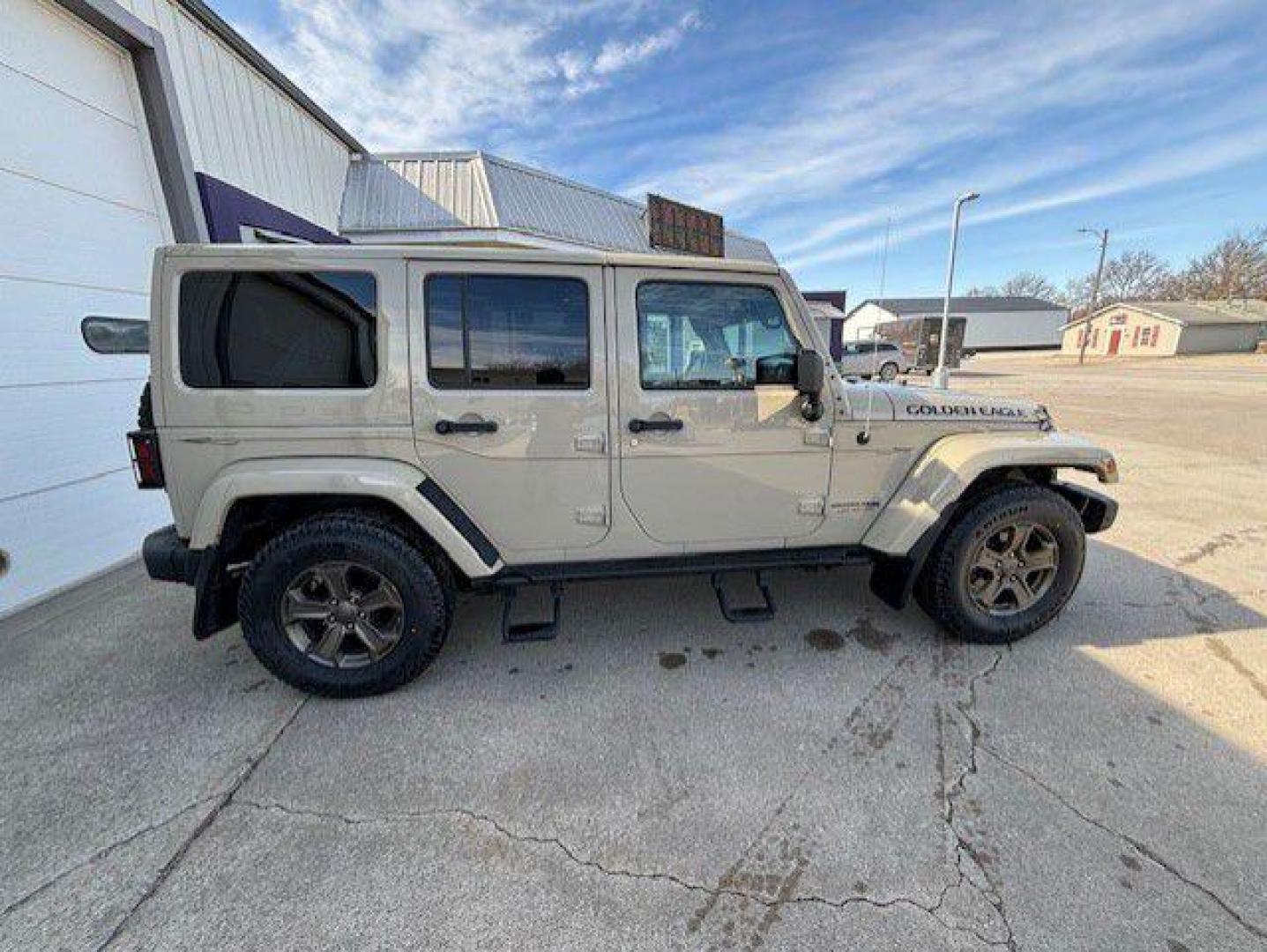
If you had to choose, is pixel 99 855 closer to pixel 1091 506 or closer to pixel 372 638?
pixel 372 638

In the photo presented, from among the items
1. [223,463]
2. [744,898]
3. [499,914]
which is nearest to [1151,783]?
[744,898]

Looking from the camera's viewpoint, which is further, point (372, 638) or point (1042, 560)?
point (1042, 560)

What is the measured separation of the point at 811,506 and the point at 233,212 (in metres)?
6.22

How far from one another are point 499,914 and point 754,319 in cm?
262

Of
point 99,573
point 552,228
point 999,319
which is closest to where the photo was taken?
point 99,573

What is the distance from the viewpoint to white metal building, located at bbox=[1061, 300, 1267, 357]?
1784 inches

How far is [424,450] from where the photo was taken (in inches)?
101

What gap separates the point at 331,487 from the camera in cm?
248

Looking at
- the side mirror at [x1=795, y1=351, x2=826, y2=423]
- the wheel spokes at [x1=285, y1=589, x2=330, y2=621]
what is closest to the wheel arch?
the side mirror at [x1=795, y1=351, x2=826, y2=423]

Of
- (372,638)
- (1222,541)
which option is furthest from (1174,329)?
(372,638)

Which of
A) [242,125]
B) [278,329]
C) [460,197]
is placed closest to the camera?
[278,329]

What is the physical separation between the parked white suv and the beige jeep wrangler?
79.7ft

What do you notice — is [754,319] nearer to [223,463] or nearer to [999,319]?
[223,463]

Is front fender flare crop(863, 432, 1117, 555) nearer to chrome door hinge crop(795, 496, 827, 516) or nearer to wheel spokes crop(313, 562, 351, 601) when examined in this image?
chrome door hinge crop(795, 496, 827, 516)
